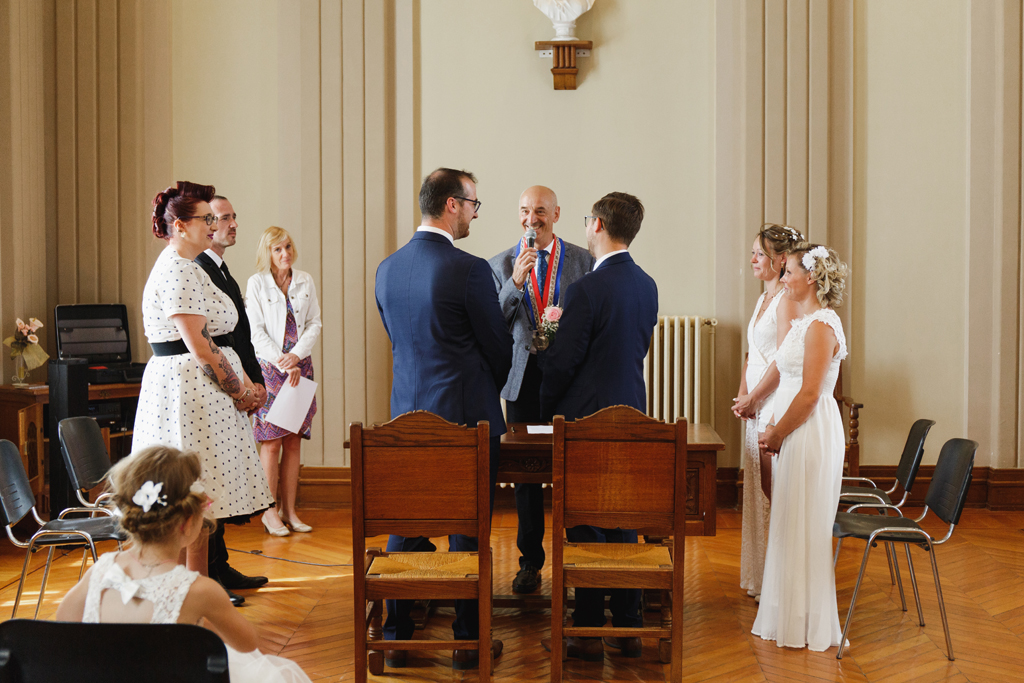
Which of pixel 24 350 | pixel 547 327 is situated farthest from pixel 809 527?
pixel 24 350

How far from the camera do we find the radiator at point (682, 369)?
5441 mm

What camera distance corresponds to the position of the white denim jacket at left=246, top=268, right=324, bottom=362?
4973mm

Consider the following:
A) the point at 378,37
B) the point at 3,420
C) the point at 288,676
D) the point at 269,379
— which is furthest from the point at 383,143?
the point at 288,676

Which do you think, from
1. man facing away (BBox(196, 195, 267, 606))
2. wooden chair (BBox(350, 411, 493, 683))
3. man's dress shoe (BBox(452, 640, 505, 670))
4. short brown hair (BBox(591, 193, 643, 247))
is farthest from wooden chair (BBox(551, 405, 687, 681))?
man facing away (BBox(196, 195, 267, 606))

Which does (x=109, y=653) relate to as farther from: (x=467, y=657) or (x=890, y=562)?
(x=890, y=562)

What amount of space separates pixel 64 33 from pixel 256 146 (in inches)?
57.5

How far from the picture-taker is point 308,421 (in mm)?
5137

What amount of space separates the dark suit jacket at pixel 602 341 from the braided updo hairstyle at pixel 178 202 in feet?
5.04

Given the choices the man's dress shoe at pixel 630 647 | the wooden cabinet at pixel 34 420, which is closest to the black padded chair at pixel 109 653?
the man's dress shoe at pixel 630 647

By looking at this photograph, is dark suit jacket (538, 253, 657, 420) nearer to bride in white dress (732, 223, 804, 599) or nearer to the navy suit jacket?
the navy suit jacket

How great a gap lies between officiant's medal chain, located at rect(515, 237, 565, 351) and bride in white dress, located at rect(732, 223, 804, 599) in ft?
3.13

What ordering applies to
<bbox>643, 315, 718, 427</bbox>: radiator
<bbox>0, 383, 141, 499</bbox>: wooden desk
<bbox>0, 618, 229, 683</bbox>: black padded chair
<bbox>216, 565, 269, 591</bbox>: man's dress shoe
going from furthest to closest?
1. <bbox>643, 315, 718, 427</bbox>: radiator
2. <bbox>0, 383, 141, 499</bbox>: wooden desk
3. <bbox>216, 565, 269, 591</bbox>: man's dress shoe
4. <bbox>0, 618, 229, 683</bbox>: black padded chair

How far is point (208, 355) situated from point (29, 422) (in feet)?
7.37

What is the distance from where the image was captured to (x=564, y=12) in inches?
217
